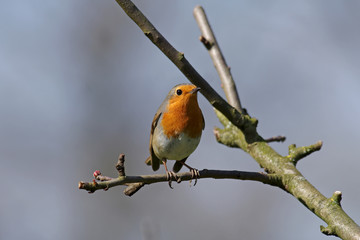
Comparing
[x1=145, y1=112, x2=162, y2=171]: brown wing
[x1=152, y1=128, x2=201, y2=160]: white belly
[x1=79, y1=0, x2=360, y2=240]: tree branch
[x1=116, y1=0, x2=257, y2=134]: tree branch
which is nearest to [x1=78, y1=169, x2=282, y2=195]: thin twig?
[x1=79, y1=0, x2=360, y2=240]: tree branch

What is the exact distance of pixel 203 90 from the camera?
354 centimetres

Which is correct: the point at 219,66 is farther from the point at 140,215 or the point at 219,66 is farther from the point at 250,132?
the point at 140,215

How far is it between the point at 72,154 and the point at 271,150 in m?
5.70

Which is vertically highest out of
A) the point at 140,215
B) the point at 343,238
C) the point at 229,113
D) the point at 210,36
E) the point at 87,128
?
the point at 87,128

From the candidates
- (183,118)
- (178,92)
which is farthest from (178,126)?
(178,92)

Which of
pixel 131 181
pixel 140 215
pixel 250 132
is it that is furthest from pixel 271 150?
pixel 140 215

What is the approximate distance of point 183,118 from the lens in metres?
4.51

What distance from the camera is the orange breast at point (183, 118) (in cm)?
446

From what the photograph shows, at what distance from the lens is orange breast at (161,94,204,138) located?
4.46 meters

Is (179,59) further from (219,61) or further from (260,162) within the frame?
(219,61)

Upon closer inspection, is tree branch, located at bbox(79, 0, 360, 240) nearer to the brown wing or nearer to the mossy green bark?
the mossy green bark

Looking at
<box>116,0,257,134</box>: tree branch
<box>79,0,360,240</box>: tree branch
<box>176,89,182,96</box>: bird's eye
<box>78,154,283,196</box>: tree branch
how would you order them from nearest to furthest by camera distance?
<box>78,154,283,196</box>: tree branch
<box>79,0,360,240</box>: tree branch
<box>116,0,257,134</box>: tree branch
<box>176,89,182,96</box>: bird's eye

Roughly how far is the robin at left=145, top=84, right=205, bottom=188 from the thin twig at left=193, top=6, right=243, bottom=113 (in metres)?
0.36

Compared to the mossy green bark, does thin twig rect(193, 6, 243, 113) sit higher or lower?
higher
